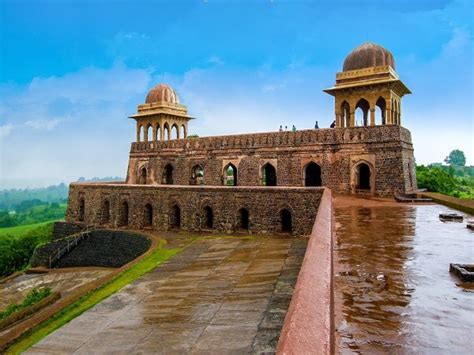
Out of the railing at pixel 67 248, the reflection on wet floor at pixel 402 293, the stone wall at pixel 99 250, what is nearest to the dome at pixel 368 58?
the stone wall at pixel 99 250

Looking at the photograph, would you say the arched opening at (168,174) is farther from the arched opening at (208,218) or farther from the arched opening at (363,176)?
the arched opening at (363,176)

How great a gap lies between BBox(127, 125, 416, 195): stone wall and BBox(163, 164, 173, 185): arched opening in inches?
8.6

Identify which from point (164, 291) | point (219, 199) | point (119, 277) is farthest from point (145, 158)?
point (164, 291)

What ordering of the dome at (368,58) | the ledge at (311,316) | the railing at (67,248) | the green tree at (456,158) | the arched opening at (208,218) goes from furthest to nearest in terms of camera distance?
1. the green tree at (456,158)
2. the railing at (67,248)
3. the dome at (368,58)
4. the arched opening at (208,218)
5. the ledge at (311,316)

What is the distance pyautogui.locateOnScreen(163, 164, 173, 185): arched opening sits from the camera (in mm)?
23945

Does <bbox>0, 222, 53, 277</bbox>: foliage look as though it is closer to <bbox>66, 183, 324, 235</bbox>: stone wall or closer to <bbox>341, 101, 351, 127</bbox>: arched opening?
<bbox>66, 183, 324, 235</bbox>: stone wall

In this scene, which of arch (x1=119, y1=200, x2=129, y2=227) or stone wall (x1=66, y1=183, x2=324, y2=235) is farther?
Result: arch (x1=119, y1=200, x2=129, y2=227)

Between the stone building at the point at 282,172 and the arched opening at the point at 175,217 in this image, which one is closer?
the stone building at the point at 282,172

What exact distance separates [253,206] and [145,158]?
10.6 meters

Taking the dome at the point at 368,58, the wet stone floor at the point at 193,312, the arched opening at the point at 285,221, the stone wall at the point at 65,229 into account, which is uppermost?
the dome at the point at 368,58

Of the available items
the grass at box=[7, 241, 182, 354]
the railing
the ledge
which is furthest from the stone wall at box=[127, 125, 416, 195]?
the ledge

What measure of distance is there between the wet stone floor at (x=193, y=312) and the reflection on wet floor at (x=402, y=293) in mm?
2395

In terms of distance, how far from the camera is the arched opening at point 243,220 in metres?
17.2

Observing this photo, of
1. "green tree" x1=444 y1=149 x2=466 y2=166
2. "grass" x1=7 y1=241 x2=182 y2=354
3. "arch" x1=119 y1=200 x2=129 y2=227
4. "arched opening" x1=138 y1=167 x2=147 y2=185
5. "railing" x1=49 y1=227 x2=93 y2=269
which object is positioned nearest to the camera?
"grass" x1=7 y1=241 x2=182 y2=354
